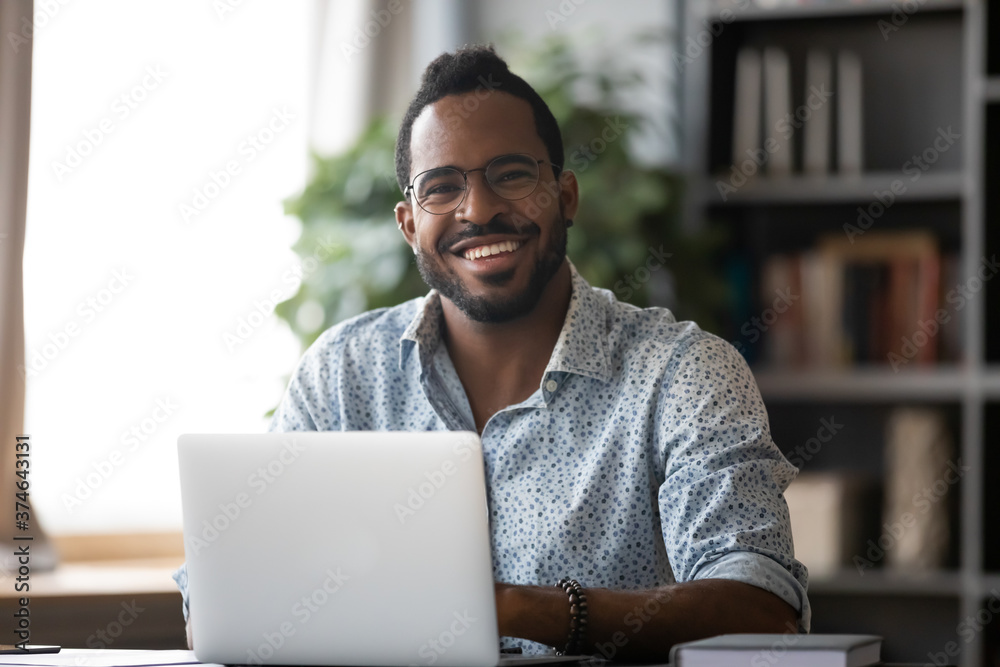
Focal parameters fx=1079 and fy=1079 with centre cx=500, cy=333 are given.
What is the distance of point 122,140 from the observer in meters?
2.28

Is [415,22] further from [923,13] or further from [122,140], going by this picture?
[923,13]

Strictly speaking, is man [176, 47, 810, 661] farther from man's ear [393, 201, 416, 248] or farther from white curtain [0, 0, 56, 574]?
white curtain [0, 0, 56, 574]

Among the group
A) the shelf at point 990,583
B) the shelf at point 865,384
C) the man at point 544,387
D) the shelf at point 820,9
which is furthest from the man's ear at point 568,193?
the shelf at point 990,583

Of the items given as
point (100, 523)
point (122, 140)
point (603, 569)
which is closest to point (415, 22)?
point (122, 140)

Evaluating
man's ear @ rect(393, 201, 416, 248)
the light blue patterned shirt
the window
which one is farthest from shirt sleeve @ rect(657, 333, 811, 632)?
the window

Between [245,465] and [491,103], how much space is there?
736 millimetres

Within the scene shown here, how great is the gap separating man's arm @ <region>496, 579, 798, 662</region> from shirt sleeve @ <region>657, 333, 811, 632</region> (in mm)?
47

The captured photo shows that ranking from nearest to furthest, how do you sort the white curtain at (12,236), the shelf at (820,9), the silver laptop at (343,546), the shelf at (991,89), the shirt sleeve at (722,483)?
1. the silver laptop at (343,546)
2. the shirt sleeve at (722,483)
3. the white curtain at (12,236)
4. the shelf at (991,89)
5. the shelf at (820,9)

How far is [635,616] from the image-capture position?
1149 millimetres

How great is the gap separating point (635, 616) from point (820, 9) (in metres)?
2.03

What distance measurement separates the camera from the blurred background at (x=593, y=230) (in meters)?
2.21

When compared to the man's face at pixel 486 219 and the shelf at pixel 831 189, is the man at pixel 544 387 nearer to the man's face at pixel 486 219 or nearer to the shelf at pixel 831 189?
the man's face at pixel 486 219

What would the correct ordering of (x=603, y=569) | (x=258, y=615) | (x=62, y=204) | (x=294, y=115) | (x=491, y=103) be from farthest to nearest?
(x=294, y=115) < (x=62, y=204) < (x=491, y=103) < (x=603, y=569) < (x=258, y=615)

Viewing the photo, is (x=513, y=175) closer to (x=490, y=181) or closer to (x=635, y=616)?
(x=490, y=181)
